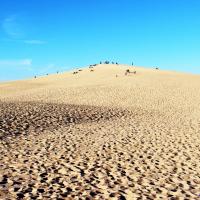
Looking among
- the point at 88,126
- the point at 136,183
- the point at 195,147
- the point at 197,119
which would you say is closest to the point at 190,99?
the point at 197,119

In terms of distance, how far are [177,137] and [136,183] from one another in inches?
378

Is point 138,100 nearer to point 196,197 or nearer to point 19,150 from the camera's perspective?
point 19,150

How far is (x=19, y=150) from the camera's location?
1739 centimetres

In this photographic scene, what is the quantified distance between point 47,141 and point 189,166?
7.86 m

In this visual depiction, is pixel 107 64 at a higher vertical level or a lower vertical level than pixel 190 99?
higher

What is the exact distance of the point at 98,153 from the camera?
1745 cm

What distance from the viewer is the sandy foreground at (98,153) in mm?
12344

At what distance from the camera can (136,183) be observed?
13109 millimetres

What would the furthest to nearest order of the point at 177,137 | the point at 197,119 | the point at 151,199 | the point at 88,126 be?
1. the point at 197,119
2. the point at 88,126
3. the point at 177,137
4. the point at 151,199

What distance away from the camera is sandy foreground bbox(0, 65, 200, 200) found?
40.5 feet

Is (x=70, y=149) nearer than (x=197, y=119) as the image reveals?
Yes

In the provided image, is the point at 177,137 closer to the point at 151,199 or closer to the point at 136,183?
the point at 136,183

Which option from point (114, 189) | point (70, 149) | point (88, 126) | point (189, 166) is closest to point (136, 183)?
point (114, 189)

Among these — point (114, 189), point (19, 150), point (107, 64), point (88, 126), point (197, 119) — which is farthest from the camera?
point (107, 64)
